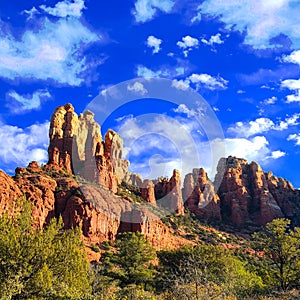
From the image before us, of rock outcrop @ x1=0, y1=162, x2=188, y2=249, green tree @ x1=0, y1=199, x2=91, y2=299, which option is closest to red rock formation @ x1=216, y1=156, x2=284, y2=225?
rock outcrop @ x1=0, y1=162, x2=188, y2=249

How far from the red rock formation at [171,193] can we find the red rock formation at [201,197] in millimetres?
6518

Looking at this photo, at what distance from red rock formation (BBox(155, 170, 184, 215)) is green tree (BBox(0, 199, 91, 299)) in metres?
85.7

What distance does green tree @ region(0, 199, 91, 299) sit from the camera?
14523mm

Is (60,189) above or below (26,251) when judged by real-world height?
above

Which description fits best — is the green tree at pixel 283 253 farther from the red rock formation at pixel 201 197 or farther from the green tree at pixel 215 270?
the red rock formation at pixel 201 197

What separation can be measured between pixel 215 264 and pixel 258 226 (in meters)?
72.6

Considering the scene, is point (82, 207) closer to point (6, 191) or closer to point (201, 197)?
point (6, 191)

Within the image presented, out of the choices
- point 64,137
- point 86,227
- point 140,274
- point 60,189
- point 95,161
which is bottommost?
point 140,274

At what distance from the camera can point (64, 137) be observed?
3752 inches

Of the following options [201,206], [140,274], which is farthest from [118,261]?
[201,206]

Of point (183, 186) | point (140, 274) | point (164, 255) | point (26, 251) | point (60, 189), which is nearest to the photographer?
point (26, 251)

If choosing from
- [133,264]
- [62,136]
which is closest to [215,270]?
[133,264]

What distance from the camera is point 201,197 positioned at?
11500 cm

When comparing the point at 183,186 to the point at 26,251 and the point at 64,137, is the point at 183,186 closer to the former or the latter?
the point at 64,137
